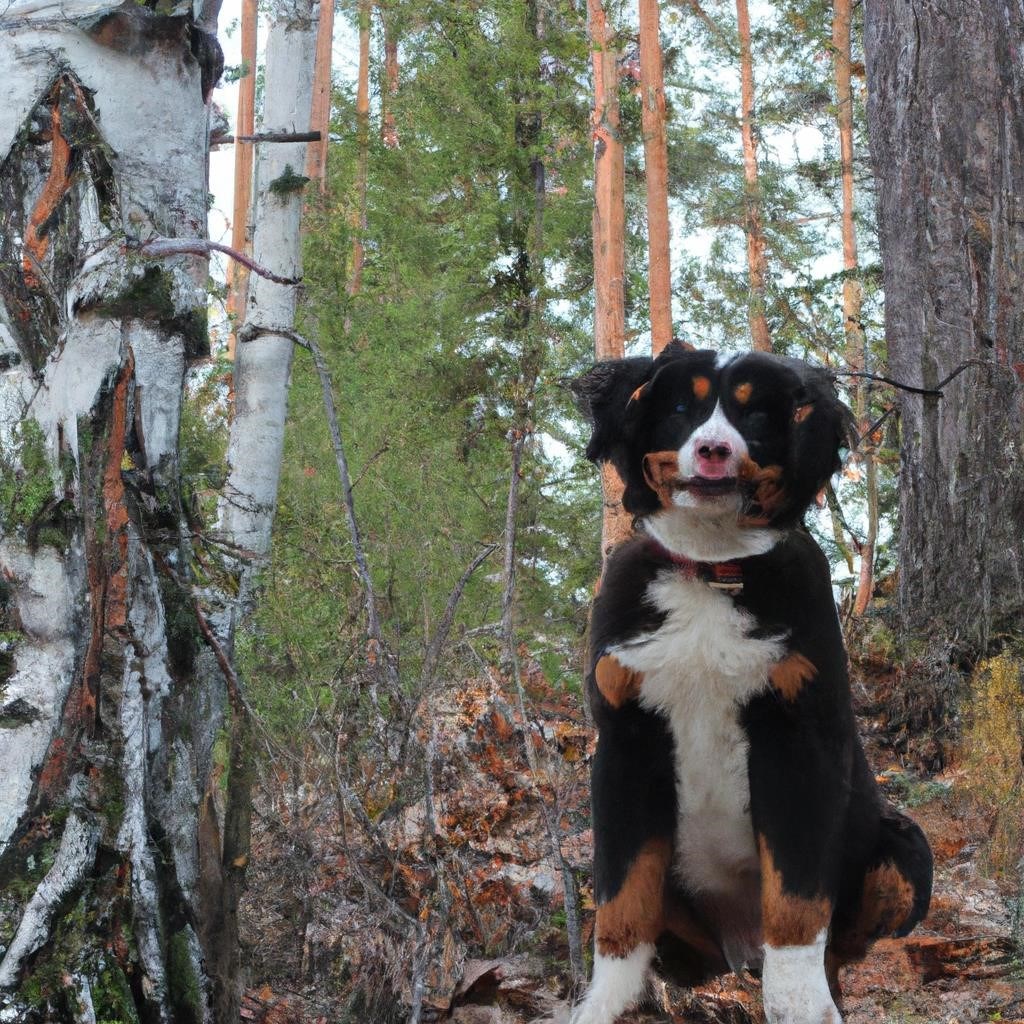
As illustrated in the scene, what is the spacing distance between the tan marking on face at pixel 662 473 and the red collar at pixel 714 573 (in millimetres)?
155

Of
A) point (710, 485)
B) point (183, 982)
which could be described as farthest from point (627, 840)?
point (183, 982)

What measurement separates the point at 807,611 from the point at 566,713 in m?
4.81

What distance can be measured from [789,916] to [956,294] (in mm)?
5537

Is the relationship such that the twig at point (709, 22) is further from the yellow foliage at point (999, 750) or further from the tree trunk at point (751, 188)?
the yellow foliage at point (999, 750)

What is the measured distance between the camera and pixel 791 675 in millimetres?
2938

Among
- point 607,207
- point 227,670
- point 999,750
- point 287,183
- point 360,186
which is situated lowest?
point 999,750

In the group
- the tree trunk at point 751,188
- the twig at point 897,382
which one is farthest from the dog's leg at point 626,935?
the tree trunk at point 751,188

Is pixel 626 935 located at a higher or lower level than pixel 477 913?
higher

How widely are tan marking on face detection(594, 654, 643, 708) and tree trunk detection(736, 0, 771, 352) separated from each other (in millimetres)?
12421

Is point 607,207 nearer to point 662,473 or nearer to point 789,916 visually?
point 662,473

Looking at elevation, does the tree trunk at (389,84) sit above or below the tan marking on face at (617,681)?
above

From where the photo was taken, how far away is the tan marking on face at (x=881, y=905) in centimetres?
321

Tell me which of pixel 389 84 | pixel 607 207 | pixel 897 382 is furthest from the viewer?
pixel 389 84

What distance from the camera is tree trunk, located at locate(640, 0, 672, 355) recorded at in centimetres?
1432
